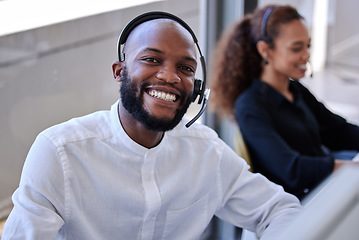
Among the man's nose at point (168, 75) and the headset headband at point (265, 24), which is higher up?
the man's nose at point (168, 75)

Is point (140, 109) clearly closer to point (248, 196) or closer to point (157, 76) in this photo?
point (157, 76)

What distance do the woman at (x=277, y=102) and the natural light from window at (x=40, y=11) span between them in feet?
2.21

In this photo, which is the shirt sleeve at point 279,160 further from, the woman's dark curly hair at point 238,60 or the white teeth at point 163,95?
the white teeth at point 163,95

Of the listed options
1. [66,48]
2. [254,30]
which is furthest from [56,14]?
[254,30]

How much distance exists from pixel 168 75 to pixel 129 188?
29 cm

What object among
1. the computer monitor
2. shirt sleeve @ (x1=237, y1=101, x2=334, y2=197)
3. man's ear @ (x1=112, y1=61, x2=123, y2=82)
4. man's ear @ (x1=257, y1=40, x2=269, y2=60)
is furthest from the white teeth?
man's ear @ (x1=257, y1=40, x2=269, y2=60)

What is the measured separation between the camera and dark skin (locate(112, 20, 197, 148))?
114 centimetres

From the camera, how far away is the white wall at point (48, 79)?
1394 millimetres

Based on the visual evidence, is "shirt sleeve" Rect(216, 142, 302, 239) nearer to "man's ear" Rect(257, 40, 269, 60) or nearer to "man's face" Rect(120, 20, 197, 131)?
"man's face" Rect(120, 20, 197, 131)

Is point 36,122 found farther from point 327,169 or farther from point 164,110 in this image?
point 327,169

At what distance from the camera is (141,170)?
1.19 metres

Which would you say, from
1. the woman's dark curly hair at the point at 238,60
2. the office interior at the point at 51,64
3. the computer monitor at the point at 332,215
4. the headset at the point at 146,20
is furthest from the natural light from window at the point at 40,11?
the computer monitor at the point at 332,215

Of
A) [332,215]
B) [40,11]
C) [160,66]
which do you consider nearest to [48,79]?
[40,11]

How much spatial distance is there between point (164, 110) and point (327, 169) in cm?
92
